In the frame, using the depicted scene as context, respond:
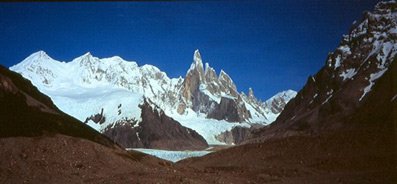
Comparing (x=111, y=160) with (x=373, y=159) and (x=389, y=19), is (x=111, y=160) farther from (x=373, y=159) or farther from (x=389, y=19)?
(x=389, y=19)

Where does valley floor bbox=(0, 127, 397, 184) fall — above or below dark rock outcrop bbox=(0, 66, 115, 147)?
below

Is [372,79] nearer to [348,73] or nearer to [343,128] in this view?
[348,73]

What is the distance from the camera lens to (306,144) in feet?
162

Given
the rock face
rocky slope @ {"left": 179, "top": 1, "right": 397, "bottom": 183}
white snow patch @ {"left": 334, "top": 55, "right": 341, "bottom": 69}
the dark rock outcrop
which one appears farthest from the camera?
white snow patch @ {"left": 334, "top": 55, "right": 341, "bottom": 69}

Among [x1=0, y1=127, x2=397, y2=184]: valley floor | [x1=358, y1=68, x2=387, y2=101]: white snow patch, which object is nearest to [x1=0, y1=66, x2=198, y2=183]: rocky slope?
[x1=0, y1=127, x2=397, y2=184]: valley floor

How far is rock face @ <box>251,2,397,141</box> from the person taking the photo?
80.3 metres

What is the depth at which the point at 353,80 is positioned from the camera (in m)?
96.4

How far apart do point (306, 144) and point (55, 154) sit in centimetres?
2789

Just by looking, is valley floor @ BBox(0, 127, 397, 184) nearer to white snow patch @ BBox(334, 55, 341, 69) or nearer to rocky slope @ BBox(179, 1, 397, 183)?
rocky slope @ BBox(179, 1, 397, 183)

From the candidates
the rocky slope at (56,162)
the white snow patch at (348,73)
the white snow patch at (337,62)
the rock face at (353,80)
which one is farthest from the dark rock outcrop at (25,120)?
the white snow patch at (337,62)

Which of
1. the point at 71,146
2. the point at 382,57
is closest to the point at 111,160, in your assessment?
the point at 71,146

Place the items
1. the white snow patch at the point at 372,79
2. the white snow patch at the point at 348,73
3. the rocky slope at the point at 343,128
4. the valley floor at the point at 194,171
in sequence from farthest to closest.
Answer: the white snow patch at the point at 348,73 → the white snow patch at the point at 372,79 → the rocky slope at the point at 343,128 → the valley floor at the point at 194,171

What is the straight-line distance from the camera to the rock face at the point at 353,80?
80.3 metres

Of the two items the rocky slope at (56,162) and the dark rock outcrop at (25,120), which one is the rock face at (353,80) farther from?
the rocky slope at (56,162)
